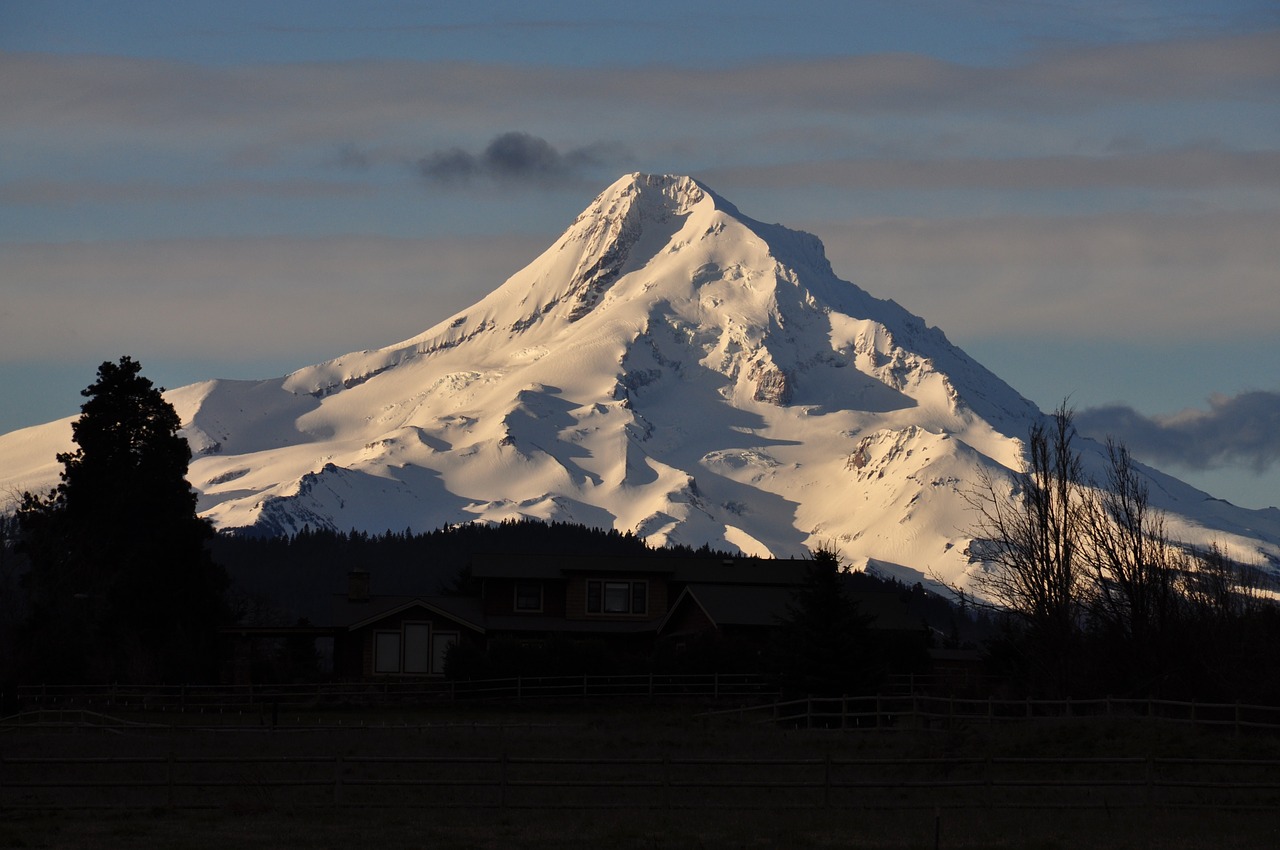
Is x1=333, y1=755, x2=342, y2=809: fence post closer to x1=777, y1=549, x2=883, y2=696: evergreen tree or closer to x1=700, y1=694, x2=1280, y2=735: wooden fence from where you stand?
x1=700, y1=694, x2=1280, y2=735: wooden fence

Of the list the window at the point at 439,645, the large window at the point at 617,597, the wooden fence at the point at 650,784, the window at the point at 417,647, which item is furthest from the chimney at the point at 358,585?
the wooden fence at the point at 650,784

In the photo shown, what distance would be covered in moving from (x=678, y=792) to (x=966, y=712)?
555 inches

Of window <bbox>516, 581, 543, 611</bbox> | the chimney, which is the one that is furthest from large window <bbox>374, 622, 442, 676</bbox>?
window <bbox>516, 581, 543, 611</bbox>

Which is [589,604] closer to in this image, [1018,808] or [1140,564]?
[1140,564]

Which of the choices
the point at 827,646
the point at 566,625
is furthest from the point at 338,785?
the point at 566,625

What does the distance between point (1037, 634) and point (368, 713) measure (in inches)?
750

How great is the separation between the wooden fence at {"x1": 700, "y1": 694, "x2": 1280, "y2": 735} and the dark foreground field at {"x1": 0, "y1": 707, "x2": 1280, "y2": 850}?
0.92 meters

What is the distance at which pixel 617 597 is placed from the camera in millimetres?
68375

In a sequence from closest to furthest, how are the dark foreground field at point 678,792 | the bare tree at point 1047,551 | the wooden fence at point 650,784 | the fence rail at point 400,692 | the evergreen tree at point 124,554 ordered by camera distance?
1. the dark foreground field at point 678,792
2. the wooden fence at point 650,784
3. the bare tree at point 1047,551
4. the fence rail at point 400,692
5. the evergreen tree at point 124,554

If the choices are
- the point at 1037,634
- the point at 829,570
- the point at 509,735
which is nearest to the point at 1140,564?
the point at 1037,634

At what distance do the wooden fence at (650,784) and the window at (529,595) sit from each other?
3081cm

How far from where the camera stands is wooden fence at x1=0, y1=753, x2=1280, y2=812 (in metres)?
31.0

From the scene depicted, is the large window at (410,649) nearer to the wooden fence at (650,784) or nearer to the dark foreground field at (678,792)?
the dark foreground field at (678,792)

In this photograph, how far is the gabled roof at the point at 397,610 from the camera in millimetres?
64312
